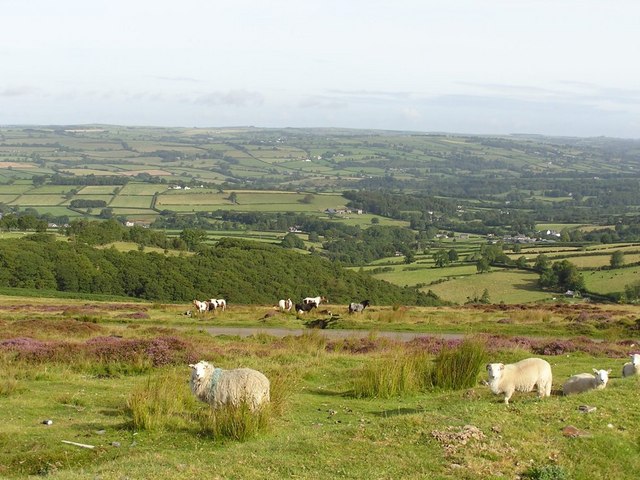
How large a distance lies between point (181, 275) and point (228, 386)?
64973 mm

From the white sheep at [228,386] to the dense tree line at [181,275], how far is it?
60318mm

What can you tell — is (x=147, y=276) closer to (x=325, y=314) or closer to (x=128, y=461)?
(x=325, y=314)

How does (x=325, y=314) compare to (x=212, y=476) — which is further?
(x=325, y=314)

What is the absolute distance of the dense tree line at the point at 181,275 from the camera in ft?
234

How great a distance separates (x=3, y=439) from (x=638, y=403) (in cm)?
1217

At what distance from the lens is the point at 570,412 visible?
40.3ft

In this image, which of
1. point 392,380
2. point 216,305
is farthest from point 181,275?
point 392,380

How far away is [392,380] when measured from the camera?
1599 centimetres

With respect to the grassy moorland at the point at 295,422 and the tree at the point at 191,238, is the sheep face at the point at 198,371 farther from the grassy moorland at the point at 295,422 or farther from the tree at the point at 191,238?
the tree at the point at 191,238

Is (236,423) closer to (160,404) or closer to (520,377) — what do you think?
(160,404)

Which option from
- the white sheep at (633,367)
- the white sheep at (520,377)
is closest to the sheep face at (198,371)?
the white sheep at (520,377)

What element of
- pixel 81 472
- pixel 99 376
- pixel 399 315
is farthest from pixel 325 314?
pixel 81 472

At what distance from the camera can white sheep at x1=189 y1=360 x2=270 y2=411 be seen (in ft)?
40.6

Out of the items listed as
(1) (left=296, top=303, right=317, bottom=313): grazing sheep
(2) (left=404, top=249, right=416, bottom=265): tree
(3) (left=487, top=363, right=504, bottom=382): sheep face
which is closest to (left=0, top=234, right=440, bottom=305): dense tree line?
(2) (left=404, top=249, right=416, bottom=265): tree
